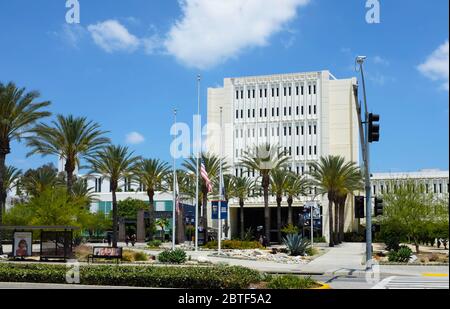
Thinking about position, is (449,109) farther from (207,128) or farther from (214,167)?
(207,128)

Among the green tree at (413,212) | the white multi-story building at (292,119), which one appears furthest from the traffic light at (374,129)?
the white multi-story building at (292,119)

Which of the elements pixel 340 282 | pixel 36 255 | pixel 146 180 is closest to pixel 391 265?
pixel 340 282

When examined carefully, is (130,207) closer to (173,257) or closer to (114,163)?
(114,163)

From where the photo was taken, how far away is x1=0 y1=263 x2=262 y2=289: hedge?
18.9 metres

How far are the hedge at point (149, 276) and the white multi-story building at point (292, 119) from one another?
72851 mm

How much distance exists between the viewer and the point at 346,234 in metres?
89.6

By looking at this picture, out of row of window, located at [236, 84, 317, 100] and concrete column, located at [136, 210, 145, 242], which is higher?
row of window, located at [236, 84, 317, 100]

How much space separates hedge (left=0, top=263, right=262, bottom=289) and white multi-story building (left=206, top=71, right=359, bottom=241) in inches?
2868

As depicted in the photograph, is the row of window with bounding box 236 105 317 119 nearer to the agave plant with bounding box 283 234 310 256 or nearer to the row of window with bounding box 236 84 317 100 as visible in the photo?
the row of window with bounding box 236 84 317 100

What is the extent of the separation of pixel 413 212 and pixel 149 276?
29.3m

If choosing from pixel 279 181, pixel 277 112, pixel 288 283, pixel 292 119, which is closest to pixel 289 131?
pixel 292 119

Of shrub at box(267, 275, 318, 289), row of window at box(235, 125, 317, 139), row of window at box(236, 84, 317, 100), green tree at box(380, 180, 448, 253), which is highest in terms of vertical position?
row of window at box(236, 84, 317, 100)

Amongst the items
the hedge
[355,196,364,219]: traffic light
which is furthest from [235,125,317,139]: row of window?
the hedge

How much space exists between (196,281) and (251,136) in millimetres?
78880
